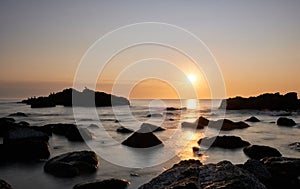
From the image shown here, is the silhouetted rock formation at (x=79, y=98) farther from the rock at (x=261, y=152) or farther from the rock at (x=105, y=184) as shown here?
the rock at (x=105, y=184)

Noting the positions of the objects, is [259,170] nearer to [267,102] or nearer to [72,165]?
[72,165]

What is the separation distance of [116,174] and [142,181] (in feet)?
5.12

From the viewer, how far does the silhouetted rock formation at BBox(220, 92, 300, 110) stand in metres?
74.2

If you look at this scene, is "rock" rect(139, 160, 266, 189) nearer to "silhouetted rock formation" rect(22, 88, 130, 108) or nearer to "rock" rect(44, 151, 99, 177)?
"rock" rect(44, 151, 99, 177)

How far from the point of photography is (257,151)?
15.6 meters

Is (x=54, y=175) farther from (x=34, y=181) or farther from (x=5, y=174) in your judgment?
(x=5, y=174)

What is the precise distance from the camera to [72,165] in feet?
39.0

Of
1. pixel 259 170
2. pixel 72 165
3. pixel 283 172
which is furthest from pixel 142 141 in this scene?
pixel 283 172

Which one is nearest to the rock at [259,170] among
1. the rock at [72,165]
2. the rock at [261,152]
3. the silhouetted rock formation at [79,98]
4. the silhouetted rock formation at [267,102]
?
the rock at [261,152]

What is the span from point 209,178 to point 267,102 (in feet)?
248

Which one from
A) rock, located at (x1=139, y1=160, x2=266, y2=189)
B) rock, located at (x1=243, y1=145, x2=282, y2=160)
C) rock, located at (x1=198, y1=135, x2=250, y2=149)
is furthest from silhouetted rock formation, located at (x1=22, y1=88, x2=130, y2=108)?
rock, located at (x1=139, y1=160, x2=266, y2=189)

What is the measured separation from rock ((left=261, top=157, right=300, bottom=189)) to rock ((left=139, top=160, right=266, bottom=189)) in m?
2.65

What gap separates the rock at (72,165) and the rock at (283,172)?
22.8 feet

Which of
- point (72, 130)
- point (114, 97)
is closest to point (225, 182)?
point (72, 130)
